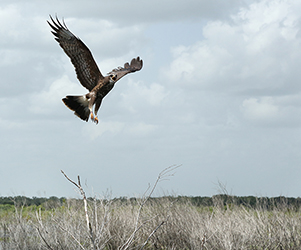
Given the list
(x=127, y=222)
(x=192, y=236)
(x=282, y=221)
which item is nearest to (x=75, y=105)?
(x=192, y=236)

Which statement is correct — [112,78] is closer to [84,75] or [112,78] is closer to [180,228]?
[84,75]

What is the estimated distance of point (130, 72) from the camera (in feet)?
24.4

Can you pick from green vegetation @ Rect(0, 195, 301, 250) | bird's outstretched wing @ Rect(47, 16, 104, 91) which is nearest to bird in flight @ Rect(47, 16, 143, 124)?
bird's outstretched wing @ Rect(47, 16, 104, 91)

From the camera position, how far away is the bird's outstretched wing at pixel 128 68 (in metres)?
7.14

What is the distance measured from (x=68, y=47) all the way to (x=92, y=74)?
584mm

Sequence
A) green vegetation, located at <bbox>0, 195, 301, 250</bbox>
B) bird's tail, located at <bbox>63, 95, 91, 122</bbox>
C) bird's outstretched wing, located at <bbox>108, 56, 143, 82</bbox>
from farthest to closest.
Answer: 1. green vegetation, located at <bbox>0, 195, 301, 250</bbox>
2. bird's outstretched wing, located at <bbox>108, 56, 143, 82</bbox>
3. bird's tail, located at <bbox>63, 95, 91, 122</bbox>

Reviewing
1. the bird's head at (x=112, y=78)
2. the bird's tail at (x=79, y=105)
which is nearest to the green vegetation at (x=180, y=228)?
the bird's tail at (x=79, y=105)

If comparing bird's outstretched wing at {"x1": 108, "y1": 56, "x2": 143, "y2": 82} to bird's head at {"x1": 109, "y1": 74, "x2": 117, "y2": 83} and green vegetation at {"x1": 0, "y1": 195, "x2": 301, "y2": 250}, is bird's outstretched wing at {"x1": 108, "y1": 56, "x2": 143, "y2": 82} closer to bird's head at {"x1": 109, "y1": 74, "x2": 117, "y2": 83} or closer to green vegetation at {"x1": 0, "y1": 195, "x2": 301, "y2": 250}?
bird's head at {"x1": 109, "y1": 74, "x2": 117, "y2": 83}

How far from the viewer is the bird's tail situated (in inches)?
268

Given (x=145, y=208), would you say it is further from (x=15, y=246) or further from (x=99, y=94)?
(x=99, y=94)

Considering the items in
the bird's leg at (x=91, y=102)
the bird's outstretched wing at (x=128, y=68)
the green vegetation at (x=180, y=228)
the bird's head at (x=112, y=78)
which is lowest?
the green vegetation at (x=180, y=228)

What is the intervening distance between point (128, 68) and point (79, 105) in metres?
1.44

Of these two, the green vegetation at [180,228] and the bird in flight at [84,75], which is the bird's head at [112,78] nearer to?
the bird in flight at [84,75]

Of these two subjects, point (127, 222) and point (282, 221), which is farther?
point (127, 222)
